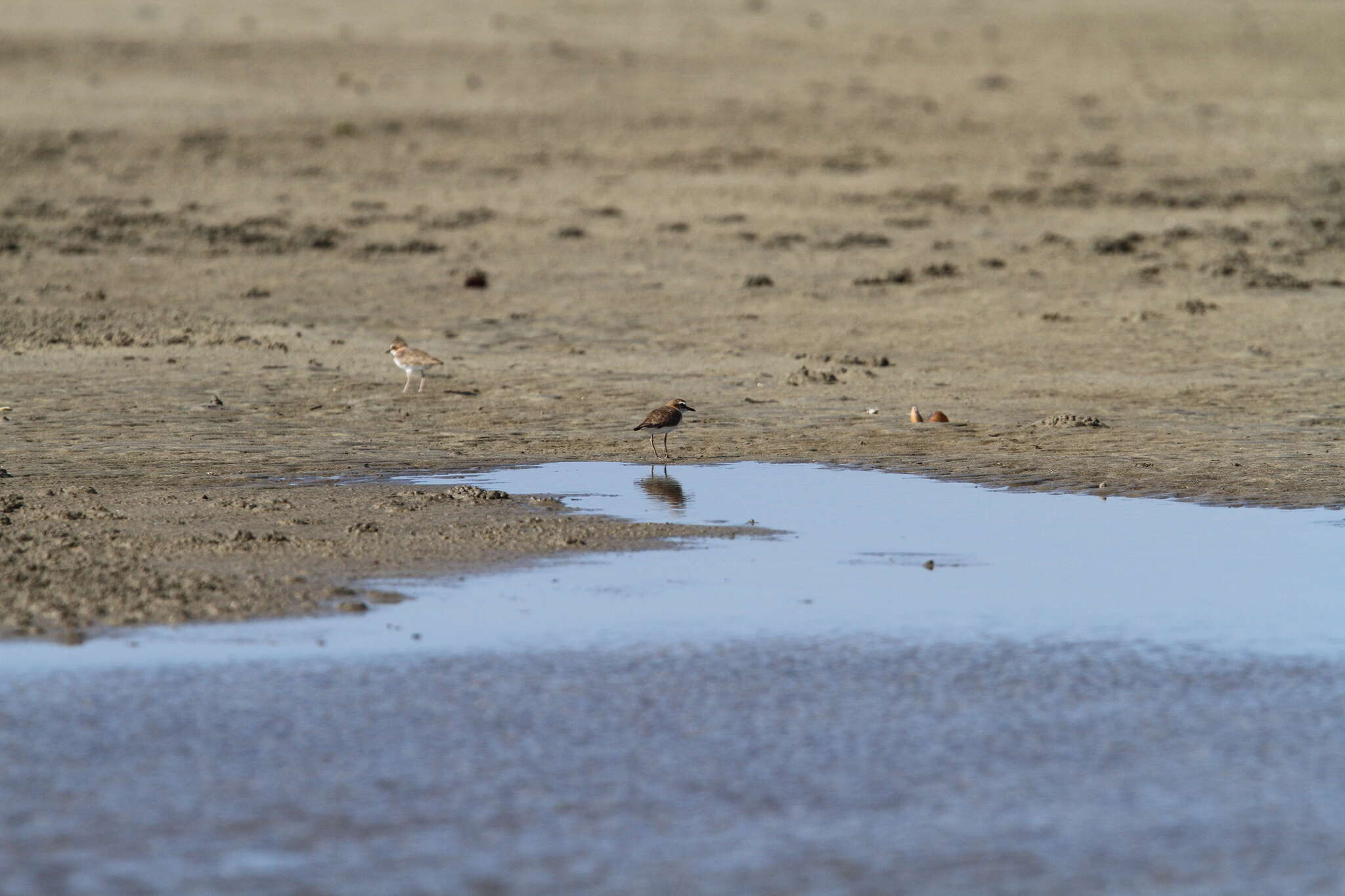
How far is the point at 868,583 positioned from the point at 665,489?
2287 mm

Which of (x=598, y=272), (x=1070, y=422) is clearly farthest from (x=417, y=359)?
(x=598, y=272)

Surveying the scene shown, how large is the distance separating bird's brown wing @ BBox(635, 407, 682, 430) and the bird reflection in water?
0.85ft

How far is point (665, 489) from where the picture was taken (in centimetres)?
1015

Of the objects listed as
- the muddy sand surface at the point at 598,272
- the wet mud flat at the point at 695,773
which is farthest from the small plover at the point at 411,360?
the wet mud flat at the point at 695,773

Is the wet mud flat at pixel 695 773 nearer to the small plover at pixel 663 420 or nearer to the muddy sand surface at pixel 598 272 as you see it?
the muddy sand surface at pixel 598 272

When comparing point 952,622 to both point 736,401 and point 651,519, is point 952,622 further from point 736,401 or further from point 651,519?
point 736,401

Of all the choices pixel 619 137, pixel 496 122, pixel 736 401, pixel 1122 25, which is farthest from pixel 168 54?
pixel 736 401

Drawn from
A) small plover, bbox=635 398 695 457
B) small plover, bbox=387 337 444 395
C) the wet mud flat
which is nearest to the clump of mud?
small plover, bbox=635 398 695 457

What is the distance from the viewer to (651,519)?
30.3ft

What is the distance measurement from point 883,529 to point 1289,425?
4.27 metres

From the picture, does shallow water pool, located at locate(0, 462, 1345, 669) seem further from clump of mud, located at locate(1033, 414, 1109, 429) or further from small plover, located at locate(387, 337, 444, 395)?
small plover, located at locate(387, 337, 444, 395)

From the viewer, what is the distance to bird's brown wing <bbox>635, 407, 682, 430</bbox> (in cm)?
1066

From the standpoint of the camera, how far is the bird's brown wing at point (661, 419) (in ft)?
35.0

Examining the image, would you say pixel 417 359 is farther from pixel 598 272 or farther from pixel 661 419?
pixel 598 272
